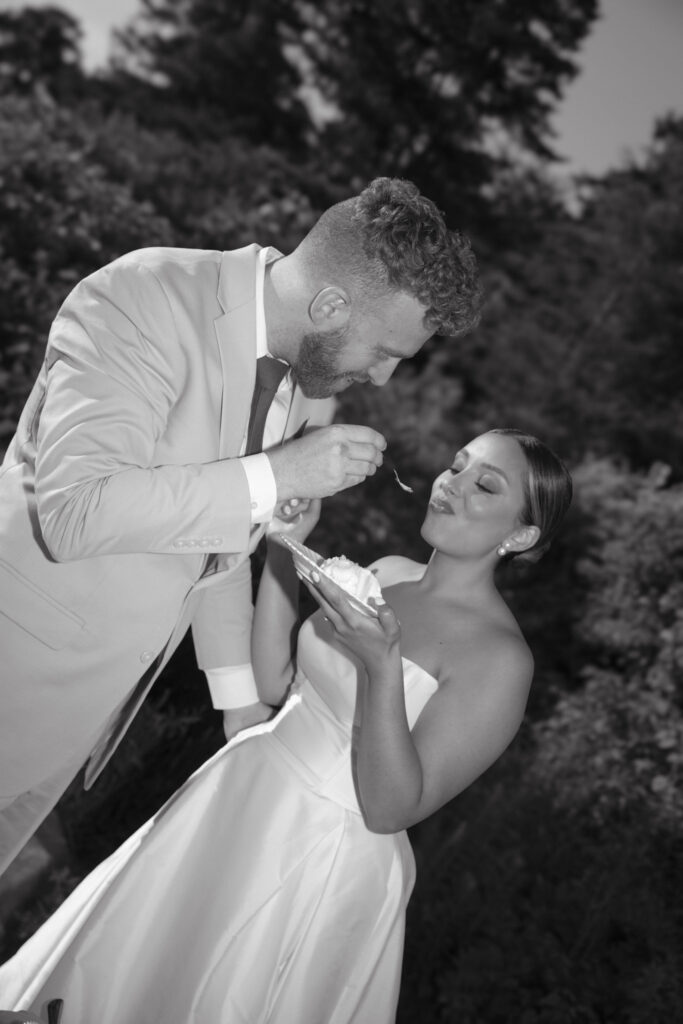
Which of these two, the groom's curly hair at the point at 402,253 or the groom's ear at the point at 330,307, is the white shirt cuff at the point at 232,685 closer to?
the groom's ear at the point at 330,307

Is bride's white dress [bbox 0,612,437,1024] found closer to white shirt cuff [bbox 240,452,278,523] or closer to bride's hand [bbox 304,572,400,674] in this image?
bride's hand [bbox 304,572,400,674]

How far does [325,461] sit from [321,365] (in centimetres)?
46

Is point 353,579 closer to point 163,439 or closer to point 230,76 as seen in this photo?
point 163,439

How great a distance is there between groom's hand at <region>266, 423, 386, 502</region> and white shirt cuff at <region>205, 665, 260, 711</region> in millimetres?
922

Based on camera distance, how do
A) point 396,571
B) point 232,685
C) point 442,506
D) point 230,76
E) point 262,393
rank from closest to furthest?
point 262,393
point 442,506
point 232,685
point 396,571
point 230,76

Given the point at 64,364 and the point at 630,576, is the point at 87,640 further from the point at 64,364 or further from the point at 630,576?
the point at 630,576

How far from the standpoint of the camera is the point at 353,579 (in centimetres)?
228

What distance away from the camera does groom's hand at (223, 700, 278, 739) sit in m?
2.91

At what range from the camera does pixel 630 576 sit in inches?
267

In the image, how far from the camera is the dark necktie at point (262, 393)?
8.30 feet

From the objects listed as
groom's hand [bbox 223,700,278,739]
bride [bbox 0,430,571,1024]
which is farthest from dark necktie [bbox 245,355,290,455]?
groom's hand [bbox 223,700,278,739]

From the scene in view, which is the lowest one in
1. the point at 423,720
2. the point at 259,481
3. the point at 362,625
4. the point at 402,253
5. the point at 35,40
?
the point at 423,720

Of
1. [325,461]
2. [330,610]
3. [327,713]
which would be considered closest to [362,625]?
[330,610]

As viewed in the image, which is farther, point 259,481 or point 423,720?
point 423,720
